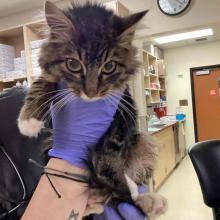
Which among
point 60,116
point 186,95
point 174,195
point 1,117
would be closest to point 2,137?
point 1,117

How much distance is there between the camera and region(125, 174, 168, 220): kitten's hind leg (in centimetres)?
91

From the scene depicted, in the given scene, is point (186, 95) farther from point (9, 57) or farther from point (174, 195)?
point (9, 57)

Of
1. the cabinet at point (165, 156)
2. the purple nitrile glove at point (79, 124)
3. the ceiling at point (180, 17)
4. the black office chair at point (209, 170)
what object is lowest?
the cabinet at point (165, 156)

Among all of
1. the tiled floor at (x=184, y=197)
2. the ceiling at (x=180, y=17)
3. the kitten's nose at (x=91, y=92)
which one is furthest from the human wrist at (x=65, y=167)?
the ceiling at (x=180, y=17)

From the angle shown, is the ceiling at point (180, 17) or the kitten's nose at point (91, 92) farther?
the ceiling at point (180, 17)

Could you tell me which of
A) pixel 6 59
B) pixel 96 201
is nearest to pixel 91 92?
pixel 96 201

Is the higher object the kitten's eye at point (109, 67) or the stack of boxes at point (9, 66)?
the stack of boxes at point (9, 66)

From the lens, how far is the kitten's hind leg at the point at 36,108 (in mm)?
926

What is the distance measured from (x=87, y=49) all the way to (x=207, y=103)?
264 inches

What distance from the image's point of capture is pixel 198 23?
318 cm

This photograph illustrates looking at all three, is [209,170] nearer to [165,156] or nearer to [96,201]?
[96,201]

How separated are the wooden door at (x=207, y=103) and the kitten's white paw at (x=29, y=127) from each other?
6636 millimetres

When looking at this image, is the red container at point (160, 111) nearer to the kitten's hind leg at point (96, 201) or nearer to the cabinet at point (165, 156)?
the cabinet at point (165, 156)

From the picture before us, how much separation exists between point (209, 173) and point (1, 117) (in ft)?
4.65
